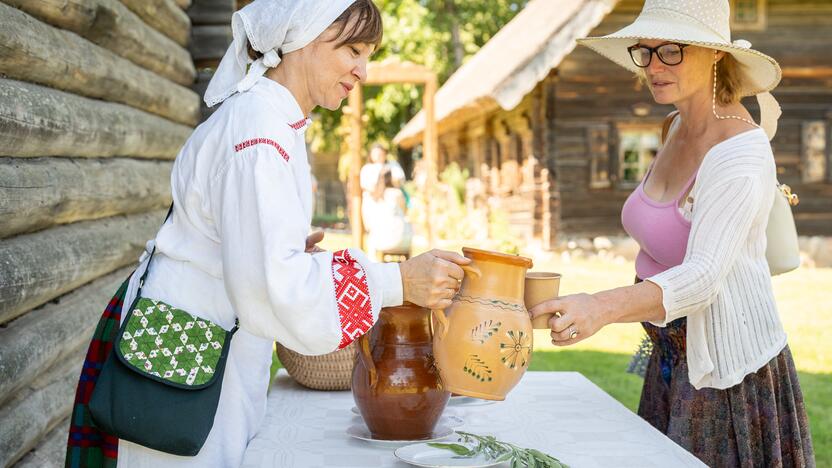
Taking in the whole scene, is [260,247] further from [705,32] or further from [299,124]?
[705,32]

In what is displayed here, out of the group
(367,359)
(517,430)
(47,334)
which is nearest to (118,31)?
(47,334)

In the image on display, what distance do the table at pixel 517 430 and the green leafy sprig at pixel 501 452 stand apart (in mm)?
114

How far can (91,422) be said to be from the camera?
1919mm

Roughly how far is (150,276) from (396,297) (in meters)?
0.52

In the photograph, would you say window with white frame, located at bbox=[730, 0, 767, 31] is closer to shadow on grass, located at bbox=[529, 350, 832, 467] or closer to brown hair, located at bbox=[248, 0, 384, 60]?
shadow on grass, located at bbox=[529, 350, 832, 467]

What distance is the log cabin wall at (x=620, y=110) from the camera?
44.9 feet

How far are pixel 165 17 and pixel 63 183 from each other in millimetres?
2188

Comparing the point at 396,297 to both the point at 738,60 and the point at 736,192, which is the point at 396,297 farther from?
the point at 738,60

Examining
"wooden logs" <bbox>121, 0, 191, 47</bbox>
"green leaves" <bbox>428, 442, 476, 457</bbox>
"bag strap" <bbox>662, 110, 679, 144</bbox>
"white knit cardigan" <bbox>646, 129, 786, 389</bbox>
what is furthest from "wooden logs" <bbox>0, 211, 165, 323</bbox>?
"bag strap" <bbox>662, 110, 679, 144</bbox>

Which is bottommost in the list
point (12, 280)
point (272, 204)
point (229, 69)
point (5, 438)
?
point (5, 438)

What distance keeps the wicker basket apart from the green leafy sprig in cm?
64

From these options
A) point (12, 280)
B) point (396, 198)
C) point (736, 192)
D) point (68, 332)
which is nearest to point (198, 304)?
point (12, 280)

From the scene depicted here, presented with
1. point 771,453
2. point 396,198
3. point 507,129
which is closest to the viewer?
point 771,453

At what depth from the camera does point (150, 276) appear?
6.16 feet
